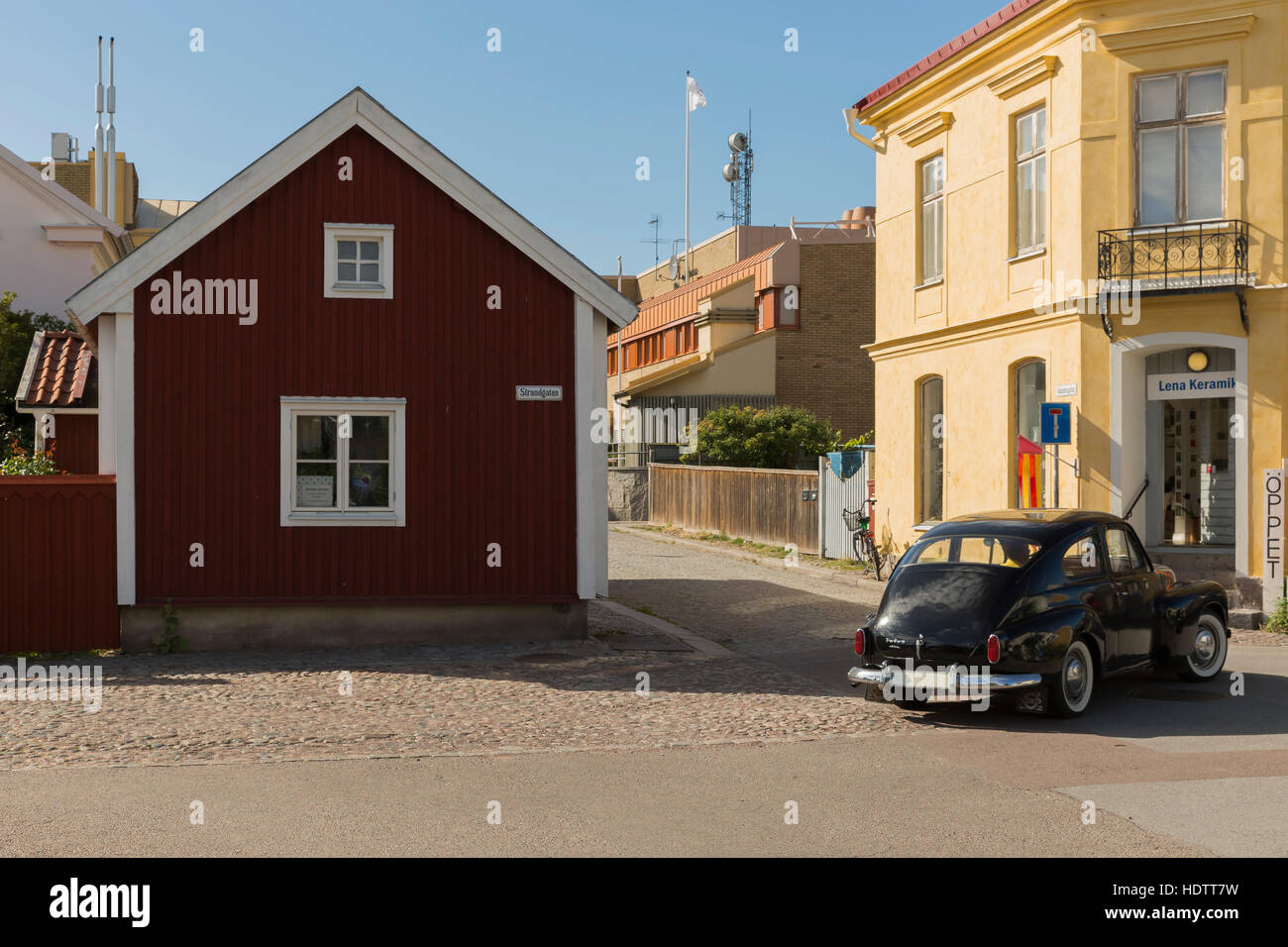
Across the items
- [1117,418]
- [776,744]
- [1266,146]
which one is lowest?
[776,744]

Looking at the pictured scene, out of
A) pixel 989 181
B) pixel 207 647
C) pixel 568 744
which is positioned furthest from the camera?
pixel 989 181

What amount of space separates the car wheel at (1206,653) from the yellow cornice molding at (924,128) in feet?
36.1

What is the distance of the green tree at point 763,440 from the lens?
37.8m

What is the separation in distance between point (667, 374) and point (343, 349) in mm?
31560

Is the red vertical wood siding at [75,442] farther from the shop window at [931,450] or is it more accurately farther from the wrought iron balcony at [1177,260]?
the wrought iron balcony at [1177,260]

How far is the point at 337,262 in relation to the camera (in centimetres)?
1509

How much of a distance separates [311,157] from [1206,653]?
10511mm

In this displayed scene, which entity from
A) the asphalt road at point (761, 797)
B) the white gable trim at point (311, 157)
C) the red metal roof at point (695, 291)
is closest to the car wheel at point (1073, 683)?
the asphalt road at point (761, 797)

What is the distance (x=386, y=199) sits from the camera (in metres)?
15.2

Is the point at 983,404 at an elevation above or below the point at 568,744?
above

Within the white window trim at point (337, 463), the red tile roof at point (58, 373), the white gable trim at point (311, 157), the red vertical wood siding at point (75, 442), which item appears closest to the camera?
the white gable trim at point (311, 157)

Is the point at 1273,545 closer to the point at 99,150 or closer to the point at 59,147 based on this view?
the point at 99,150

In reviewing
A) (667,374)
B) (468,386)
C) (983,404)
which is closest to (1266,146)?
(983,404)

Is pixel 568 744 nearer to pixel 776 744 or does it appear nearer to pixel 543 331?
pixel 776 744
